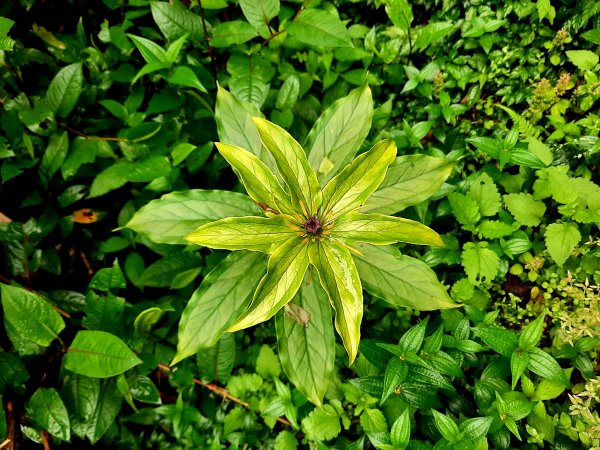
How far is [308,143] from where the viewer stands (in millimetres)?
1681

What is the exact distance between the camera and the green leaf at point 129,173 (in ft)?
6.22

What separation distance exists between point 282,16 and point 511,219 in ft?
5.20

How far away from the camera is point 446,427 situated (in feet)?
5.03

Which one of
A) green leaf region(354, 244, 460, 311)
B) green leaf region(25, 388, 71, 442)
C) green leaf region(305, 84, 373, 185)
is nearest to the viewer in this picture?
green leaf region(354, 244, 460, 311)

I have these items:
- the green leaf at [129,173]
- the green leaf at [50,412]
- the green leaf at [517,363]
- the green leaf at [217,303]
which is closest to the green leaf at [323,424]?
the green leaf at [217,303]

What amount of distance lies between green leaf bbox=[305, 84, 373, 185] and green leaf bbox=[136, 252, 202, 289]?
84 cm

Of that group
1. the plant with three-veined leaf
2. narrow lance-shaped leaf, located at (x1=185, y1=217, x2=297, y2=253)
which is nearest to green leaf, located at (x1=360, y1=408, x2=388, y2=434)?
the plant with three-veined leaf

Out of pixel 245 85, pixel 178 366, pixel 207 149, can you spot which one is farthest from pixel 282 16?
pixel 178 366

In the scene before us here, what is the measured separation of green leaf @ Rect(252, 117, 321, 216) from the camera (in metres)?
1.30

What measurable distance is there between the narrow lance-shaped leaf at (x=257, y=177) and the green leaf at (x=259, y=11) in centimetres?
A: 95

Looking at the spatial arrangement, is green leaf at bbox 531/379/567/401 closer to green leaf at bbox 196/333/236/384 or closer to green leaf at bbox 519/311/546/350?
green leaf at bbox 519/311/546/350

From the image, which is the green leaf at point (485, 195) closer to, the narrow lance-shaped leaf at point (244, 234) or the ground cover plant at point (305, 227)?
the ground cover plant at point (305, 227)

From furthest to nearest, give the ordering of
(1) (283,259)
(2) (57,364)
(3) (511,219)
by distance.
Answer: (2) (57,364)
(3) (511,219)
(1) (283,259)

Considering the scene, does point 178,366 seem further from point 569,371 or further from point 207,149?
point 569,371
